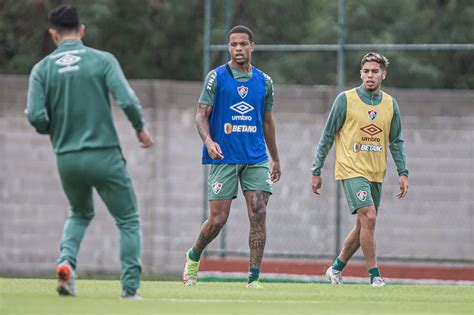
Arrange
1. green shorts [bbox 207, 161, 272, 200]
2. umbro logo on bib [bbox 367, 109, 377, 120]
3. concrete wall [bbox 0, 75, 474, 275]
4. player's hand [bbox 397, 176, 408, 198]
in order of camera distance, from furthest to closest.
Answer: concrete wall [bbox 0, 75, 474, 275], player's hand [bbox 397, 176, 408, 198], umbro logo on bib [bbox 367, 109, 377, 120], green shorts [bbox 207, 161, 272, 200]

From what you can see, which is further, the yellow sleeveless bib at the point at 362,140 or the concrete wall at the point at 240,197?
the concrete wall at the point at 240,197

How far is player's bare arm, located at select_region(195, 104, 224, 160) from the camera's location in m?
11.9

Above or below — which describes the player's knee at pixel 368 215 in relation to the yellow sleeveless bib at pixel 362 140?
below

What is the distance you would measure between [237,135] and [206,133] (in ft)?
1.05

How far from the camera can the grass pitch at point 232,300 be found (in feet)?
30.2

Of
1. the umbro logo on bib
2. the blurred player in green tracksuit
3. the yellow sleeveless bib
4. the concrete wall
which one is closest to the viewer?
the blurred player in green tracksuit

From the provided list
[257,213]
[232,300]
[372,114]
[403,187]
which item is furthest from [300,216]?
[232,300]

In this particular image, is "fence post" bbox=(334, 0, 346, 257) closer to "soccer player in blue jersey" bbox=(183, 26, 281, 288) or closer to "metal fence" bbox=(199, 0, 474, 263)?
"metal fence" bbox=(199, 0, 474, 263)

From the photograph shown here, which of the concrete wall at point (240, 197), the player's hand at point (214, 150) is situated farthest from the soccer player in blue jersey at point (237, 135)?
the concrete wall at point (240, 197)

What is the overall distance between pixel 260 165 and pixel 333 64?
1068 cm

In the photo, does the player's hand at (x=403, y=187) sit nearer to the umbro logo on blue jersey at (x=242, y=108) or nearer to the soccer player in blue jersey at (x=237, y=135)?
the soccer player in blue jersey at (x=237, y=135)

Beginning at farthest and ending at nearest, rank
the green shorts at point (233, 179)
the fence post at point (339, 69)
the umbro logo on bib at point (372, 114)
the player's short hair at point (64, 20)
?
the fence post at point (339, 69) → the umbro logo on bib at point (372, 114) → the green shorts at point (233, 179) → the player's short hair at point (64, 20)

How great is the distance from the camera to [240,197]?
18.9m

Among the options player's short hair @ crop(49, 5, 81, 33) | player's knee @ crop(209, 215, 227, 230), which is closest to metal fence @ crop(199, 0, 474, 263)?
player's knee @ crop(209, 215, 227, 230)
